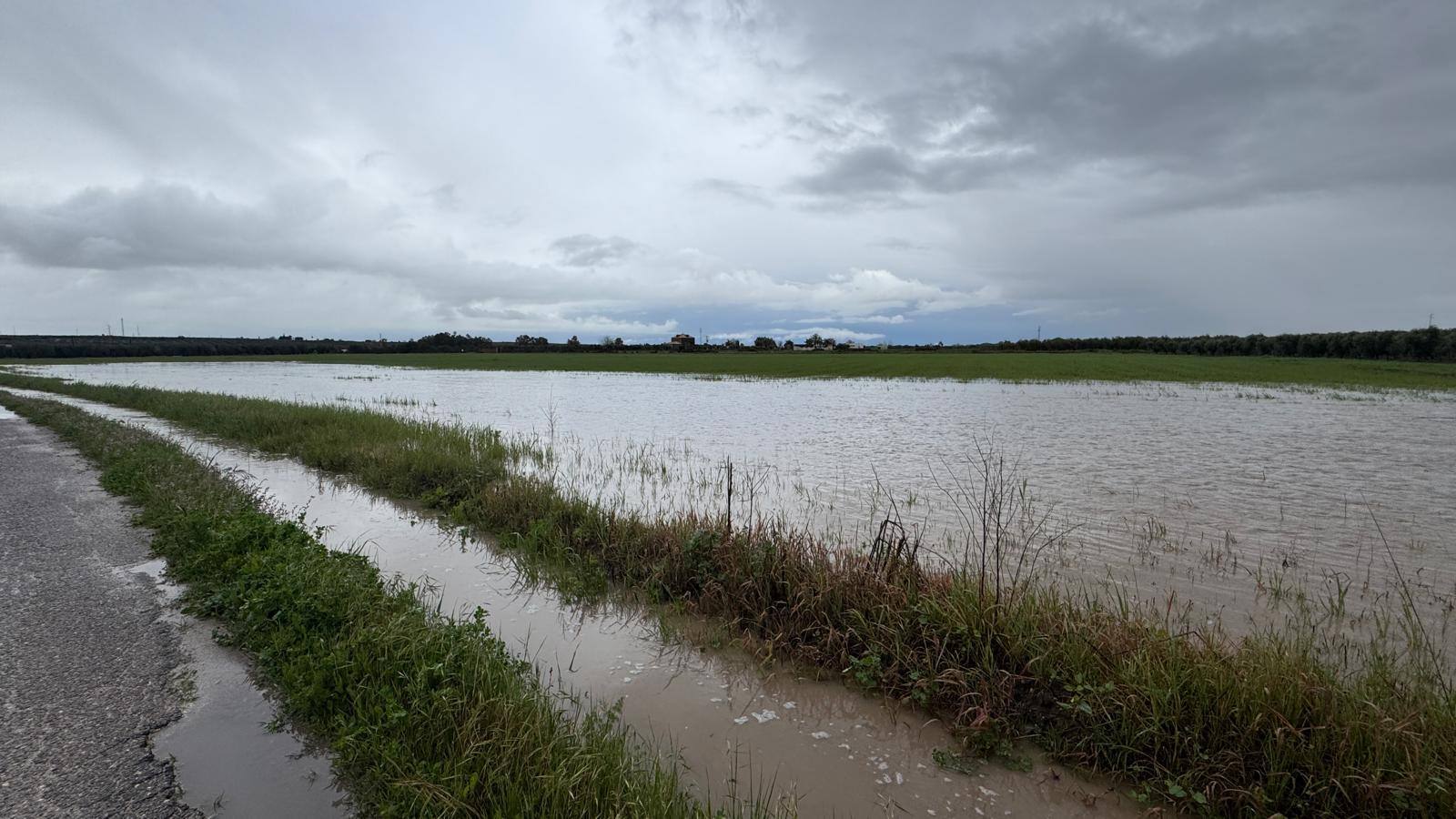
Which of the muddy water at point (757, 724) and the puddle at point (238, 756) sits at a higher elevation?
the puddle at point (238, 756)

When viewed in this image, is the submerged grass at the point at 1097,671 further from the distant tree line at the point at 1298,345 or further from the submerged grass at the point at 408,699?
the distant tree line at the point at 1298,345

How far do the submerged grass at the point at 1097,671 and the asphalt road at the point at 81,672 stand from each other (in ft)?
12.7

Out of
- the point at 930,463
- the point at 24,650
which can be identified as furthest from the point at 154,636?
the point at 930,463

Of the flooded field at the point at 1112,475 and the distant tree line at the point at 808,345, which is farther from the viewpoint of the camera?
the distant tree line at the point at 808,345

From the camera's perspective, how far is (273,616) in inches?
219

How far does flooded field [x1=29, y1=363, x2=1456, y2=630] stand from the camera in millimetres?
7703

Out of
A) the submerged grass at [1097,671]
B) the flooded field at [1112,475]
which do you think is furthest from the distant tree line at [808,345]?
the submerged grass at [1097,671]

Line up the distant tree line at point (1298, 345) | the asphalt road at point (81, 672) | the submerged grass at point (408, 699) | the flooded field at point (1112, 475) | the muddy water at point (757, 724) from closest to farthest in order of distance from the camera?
the submerged grass at point (408, 699), the asphalt road at point (81, 672), the muddy water at point (757, 724), the flooded field at point (1112, 475), the distant tree line at point (1298, 345)

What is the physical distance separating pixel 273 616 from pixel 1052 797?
623cm

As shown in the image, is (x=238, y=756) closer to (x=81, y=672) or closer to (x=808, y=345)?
(x=81, y=672)

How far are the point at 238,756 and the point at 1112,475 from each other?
1411 centimetres

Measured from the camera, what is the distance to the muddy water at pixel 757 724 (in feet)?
13.0

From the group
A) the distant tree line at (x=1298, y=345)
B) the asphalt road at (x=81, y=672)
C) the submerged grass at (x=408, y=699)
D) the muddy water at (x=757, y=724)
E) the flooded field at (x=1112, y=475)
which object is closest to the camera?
the submerged grass at (x=408, y=699)

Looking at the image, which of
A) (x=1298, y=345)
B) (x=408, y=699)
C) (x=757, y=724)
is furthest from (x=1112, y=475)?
(x=1298, y=345)
